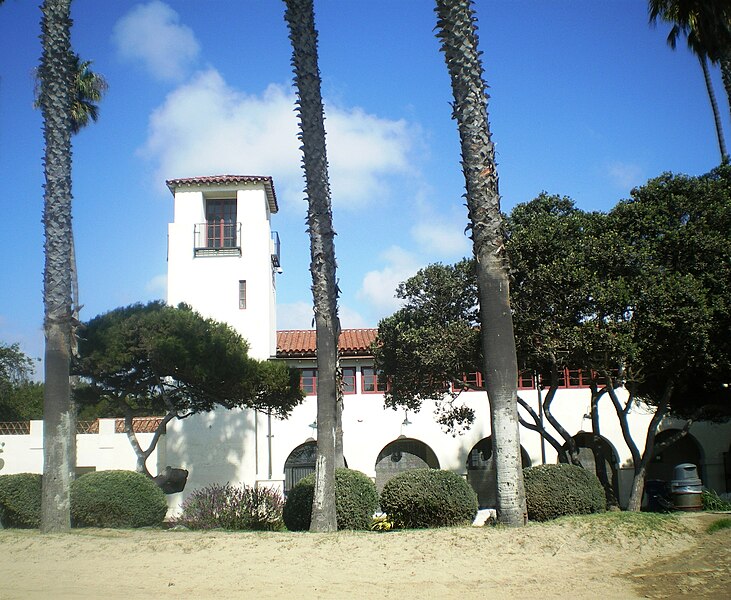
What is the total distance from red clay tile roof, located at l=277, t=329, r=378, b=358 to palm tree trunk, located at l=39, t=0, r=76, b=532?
12753 mm

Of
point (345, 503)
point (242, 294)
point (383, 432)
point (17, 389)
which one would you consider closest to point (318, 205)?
point (345, 503)

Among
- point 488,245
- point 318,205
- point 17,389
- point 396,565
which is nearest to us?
point 396,565

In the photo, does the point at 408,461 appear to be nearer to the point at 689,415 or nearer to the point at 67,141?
the point at 689,415

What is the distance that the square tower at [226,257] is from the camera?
84.2ft

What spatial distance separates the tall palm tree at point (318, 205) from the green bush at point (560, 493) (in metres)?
3.56

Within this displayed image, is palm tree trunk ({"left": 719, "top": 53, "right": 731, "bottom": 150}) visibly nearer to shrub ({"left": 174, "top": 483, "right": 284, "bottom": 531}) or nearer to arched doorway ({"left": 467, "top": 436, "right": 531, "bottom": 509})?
arched doorway ({"left": 467, "top": 436, "right": 531, "bottom": 509})

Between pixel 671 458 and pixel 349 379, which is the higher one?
pixel 349 379

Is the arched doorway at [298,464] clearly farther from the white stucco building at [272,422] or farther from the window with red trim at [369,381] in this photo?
the window with red trim at [369,381]

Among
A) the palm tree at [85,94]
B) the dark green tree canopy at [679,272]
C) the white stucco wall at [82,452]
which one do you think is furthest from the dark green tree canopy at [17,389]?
the dark green tree canopy at [679,272]

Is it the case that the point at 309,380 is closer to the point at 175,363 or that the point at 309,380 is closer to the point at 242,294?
the point at 242,294

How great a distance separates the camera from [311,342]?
27375 millimetres

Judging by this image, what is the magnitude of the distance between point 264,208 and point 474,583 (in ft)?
65.5

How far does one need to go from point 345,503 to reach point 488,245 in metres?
5.44

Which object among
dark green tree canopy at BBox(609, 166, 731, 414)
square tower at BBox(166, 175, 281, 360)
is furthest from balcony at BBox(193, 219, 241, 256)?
dark green tree canopy at BBox(609, 166, 731, 414)
